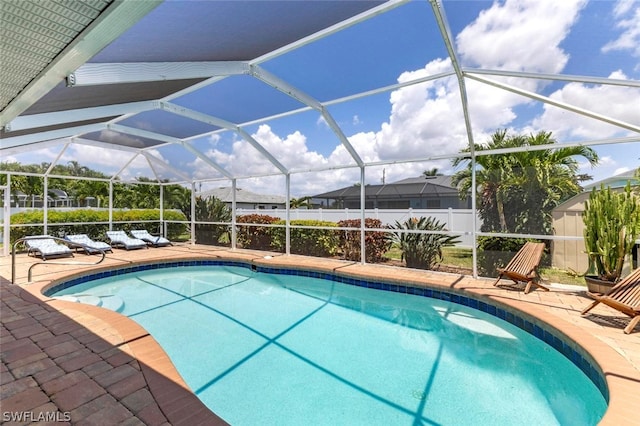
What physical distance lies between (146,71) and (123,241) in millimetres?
10067

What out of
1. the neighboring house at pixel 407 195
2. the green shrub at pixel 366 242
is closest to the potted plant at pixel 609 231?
the neighboring house at pixel 407 195

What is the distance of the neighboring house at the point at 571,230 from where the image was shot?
20.6ft

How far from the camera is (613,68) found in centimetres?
513

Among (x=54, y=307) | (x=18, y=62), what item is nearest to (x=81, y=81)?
(x=18, y=62)

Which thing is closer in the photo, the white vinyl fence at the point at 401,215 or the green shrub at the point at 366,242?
the white vinyl fence at the point at 401,215

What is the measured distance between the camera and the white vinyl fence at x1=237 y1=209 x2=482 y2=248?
7.67m

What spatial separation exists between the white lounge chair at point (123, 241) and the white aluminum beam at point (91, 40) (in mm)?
10082

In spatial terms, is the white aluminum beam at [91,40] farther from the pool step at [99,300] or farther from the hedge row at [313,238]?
the hedge row at [313,238]

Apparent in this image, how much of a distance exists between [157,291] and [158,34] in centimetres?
617

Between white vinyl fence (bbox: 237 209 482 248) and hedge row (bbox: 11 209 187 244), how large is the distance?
5.90m

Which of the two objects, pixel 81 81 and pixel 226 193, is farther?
pixel 226 193

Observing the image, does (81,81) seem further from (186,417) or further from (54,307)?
(54,307)

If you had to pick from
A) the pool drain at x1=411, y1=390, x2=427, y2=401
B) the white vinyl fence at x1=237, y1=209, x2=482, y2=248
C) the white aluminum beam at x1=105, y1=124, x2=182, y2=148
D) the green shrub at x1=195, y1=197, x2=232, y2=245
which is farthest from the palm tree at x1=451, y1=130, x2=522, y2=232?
the green shrub at x1=195, y1=197, x2=232, y2=245

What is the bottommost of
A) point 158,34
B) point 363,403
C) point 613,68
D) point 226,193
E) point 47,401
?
point 363,403
